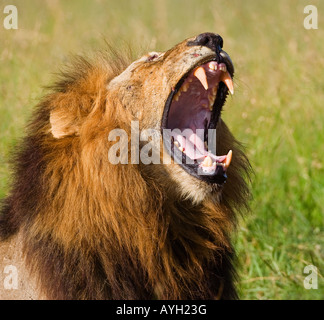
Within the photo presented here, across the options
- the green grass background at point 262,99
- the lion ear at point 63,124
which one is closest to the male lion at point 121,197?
the lion ear at point 63,124

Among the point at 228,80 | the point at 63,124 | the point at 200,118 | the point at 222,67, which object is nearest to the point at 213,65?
the point at 222,67

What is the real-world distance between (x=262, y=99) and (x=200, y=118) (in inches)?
115

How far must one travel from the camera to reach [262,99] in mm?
6059

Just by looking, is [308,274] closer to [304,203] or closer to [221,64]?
[304,203]

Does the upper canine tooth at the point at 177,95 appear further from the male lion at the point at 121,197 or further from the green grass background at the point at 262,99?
the green grass background at the point at 262,99

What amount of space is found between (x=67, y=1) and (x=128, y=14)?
1403 mm

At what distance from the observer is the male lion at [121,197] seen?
9.34ft

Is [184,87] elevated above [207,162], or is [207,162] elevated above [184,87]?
[184,87]

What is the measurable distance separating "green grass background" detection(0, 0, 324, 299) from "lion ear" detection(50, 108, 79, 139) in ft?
2.98

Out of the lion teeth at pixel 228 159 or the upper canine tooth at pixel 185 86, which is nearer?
the lion teeth at pixel 228 159

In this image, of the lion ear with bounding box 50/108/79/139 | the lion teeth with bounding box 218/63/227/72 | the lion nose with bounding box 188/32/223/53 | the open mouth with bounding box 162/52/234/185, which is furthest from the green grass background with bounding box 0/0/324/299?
the lion ear with bounding box 50/108/79/139

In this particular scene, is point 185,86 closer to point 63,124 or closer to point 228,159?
point 228,159

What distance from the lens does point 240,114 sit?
5.64m

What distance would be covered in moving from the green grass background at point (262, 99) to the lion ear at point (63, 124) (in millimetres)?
908
